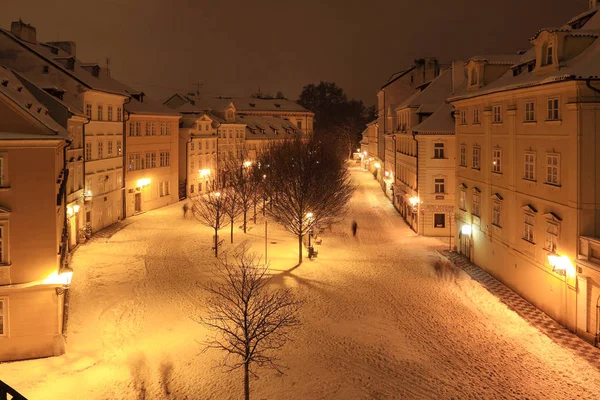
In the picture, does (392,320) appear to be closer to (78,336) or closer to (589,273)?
(589,273)

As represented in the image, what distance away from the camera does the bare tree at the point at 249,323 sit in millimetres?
15156

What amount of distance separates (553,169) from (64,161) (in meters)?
22.9

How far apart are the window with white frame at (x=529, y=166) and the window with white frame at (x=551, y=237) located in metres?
2.41

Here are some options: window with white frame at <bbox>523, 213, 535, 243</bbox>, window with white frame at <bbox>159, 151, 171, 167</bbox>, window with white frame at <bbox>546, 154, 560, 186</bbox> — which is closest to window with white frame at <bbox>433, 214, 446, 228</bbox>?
window with white frame at <bbox>523, 213, 535, 243</bbox>

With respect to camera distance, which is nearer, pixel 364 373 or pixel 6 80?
pixel 364 373

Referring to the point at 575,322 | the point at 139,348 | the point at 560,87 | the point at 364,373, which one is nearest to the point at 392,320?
the point at 364,373

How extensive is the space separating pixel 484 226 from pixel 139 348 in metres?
18.5

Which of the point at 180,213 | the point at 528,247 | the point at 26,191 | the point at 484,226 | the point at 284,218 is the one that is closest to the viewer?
the point at 26,191

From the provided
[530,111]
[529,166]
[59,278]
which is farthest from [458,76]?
[59,278]

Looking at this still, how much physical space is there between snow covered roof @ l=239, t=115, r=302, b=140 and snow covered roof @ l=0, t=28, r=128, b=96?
36.5 meters

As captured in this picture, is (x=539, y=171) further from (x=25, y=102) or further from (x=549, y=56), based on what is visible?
(x=25, y=102)

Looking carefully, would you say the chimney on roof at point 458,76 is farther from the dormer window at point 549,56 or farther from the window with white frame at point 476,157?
the dormer window at point 549,56

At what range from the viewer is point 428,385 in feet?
52.3

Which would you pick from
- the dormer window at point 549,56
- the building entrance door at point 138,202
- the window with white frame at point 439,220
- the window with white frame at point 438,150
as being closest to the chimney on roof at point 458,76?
the window with white frame at point 438,150
